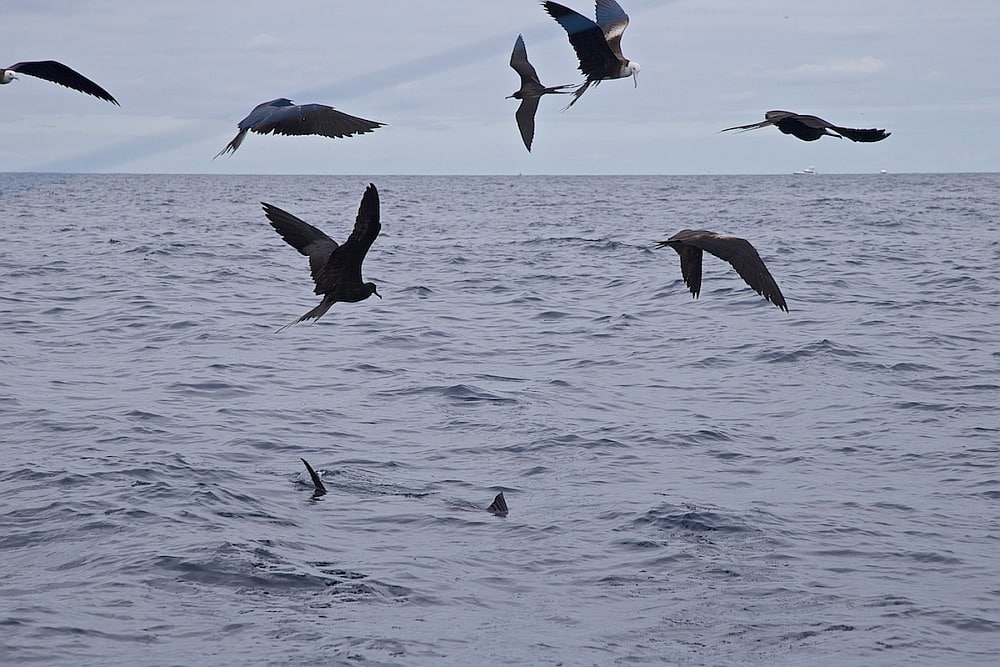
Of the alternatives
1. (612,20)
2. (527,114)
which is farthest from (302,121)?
(612,20)

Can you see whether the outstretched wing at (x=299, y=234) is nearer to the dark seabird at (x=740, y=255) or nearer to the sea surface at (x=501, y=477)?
the sea surface at (x=501, y=477)

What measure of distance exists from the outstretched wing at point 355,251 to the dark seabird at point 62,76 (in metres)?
1.84

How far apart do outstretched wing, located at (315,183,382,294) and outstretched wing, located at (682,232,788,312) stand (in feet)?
7.79

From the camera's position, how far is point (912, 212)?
5156 centimetres

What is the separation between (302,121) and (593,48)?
84.2 inches

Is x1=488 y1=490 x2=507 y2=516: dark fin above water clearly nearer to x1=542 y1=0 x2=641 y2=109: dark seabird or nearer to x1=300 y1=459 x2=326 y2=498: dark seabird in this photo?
x1=300 y1=459 x2=326 y2=498: dark seabird

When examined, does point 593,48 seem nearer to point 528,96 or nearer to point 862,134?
point 528,96

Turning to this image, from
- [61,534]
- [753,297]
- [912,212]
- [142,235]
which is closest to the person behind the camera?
[61,534]

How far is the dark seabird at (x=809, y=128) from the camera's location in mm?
7875

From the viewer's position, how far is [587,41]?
8.82 metres

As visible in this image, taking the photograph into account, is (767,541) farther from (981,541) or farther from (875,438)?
(875,438)

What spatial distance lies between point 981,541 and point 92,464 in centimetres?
782

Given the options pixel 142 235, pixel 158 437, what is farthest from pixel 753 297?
pixel 142 235

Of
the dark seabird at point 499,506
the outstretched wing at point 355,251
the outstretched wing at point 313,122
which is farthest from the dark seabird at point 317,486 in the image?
the outstretched wing at point 313,122
